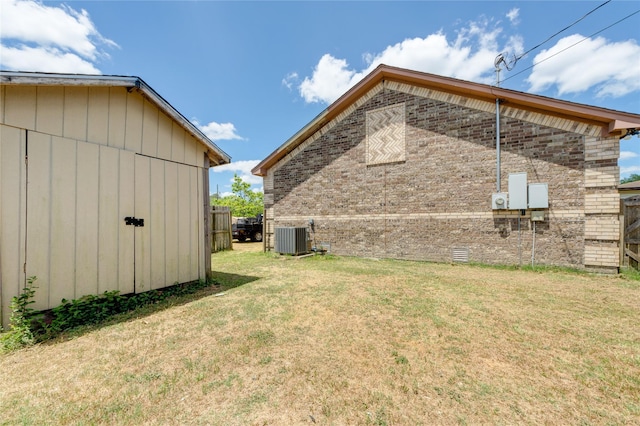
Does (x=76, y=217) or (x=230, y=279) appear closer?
(x=76, y=217)

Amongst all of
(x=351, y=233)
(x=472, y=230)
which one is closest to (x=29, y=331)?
(x=351, y=233)

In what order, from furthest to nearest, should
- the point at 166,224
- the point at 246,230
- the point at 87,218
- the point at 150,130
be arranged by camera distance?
1. the point at 246,230
2. the point at 166,224
3. the point at 150,130
4. the point at 87,218

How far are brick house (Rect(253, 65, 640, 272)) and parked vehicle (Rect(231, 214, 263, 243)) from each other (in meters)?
5.25

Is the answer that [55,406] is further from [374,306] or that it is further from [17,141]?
[374,306]

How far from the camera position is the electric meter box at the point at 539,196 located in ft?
25.0

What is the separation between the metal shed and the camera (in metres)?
3.55

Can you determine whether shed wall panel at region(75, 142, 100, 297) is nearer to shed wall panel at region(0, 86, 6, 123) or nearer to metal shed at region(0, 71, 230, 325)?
metal shed at region(0, 71, 230, 325)

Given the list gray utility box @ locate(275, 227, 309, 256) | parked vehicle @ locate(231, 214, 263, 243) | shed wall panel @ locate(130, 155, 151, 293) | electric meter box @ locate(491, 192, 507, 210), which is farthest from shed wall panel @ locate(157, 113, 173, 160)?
parked vehicle @ locate(231, 214, 263, 243)

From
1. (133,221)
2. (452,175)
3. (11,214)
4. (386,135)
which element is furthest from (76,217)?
(452,175)

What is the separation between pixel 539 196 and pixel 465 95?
13.1ft

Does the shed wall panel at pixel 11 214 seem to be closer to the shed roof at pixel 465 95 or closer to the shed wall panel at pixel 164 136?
the shed wall panel at pixel 164 136

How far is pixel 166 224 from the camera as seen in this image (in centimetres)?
545

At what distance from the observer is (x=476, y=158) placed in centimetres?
860

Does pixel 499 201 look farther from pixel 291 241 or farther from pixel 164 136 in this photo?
pixel 164 136
